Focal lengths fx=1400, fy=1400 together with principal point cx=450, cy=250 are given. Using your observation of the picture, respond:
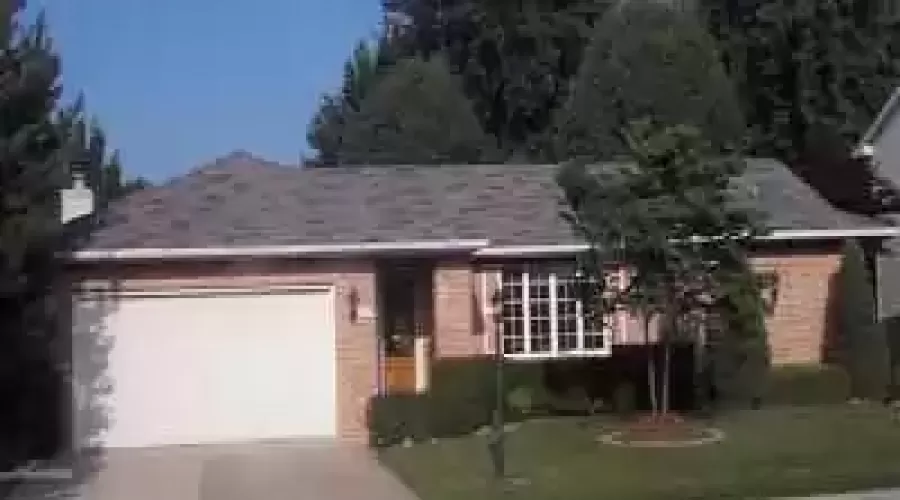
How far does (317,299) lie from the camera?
2073 centimetres

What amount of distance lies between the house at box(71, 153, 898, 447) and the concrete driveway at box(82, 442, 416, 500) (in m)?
0.90

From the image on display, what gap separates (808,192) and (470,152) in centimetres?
1669

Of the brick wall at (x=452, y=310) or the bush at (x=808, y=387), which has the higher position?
the brick wall at (x=452, y=310)

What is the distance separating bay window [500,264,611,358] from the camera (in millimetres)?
22047

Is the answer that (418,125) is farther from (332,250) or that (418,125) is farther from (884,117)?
(332,250)

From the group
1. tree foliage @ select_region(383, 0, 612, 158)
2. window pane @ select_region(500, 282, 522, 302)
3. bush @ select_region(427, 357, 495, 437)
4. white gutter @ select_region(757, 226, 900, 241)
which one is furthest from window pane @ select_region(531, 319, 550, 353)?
tree foliage @ select_region(383, 0, 612, 158)

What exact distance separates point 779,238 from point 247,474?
33.3 ft

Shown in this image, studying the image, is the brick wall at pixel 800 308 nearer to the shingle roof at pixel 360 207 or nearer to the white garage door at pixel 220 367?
the shingle roof at pixel 360 207

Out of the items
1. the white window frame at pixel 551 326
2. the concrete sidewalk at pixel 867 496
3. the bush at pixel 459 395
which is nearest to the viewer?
the concrete sidewalk at pixel 867 496

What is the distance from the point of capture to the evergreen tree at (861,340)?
21.8 meters

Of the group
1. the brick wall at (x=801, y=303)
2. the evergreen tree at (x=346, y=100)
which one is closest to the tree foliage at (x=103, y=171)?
the evergreen tree at (x=346, y=100)

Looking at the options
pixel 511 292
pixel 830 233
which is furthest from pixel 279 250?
pixel 830 233

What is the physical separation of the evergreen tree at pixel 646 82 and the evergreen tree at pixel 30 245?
17.6 meters

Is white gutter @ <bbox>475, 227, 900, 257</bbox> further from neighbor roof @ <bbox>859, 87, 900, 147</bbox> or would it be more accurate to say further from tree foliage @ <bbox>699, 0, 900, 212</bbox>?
tree foliage @ <bbox>699, 0, 900, 212</bbox>
